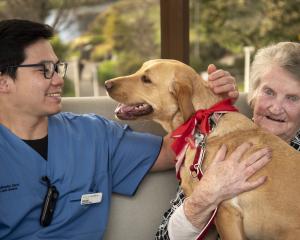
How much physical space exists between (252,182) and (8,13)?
9.86 feet

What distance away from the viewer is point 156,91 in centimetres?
150

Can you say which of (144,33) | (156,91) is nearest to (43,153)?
(156,91)

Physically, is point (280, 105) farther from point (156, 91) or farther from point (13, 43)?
point (13, 43)

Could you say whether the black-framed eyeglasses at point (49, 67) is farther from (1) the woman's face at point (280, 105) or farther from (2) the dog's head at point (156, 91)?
(1) the woman's face at point (280, 105)

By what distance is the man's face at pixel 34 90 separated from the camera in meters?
1.43

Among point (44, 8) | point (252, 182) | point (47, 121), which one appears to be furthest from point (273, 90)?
point (44, 8)

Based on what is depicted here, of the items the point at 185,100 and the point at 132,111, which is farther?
the point at 132,111

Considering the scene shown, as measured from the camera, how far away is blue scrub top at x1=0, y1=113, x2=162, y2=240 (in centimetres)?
140

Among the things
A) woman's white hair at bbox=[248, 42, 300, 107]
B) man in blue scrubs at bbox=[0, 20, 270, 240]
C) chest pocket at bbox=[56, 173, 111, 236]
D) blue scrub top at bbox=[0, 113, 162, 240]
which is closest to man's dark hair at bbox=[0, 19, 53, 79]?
man in blue scrubs at bbox=[0, 20, 270, 240]

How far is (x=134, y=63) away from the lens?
437 cm

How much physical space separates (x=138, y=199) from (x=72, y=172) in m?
0.33

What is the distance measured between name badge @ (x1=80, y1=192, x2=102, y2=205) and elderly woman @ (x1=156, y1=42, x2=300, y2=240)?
0.25 metres

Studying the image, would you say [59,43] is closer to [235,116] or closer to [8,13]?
[8,13]

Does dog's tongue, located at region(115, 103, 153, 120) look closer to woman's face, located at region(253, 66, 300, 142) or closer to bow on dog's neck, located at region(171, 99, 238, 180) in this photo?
bow on dog's neck, located at region(171, 99, 238, 180)
